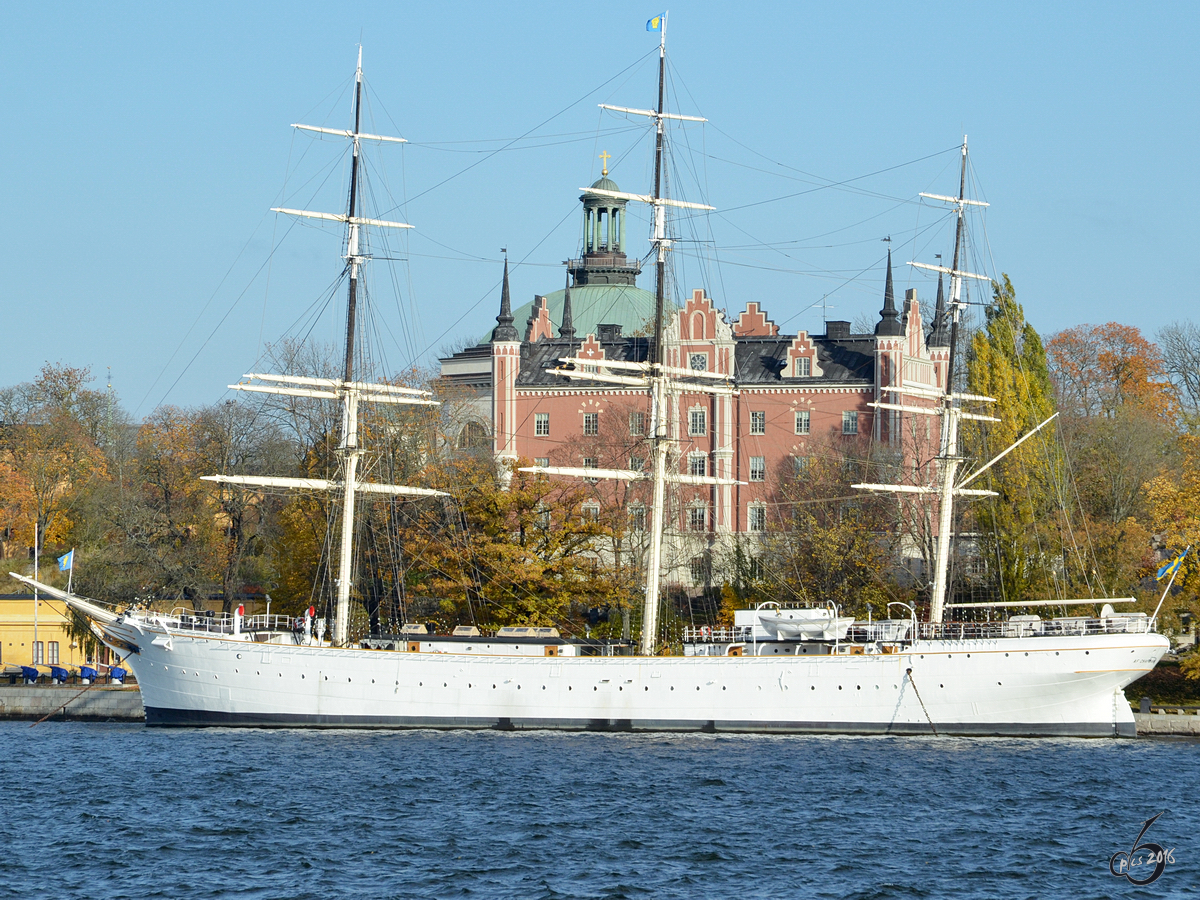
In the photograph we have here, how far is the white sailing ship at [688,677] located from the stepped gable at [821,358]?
94.7 ft

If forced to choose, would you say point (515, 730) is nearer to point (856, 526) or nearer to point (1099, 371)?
point (856, 526)

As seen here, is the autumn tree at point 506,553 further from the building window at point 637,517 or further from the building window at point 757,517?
the building window at point 757,517

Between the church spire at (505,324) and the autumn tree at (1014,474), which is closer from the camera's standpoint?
the autumn tree at (1014,474)

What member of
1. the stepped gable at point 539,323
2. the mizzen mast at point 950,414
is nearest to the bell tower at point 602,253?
the stepped gable at point 539,323

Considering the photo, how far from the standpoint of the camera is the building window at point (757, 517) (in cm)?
7956

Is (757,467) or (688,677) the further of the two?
(757,467)

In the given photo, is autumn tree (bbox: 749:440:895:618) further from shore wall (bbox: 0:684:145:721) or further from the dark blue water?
shore wall (bbox: 0:684:145:721)

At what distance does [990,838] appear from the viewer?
34.5 meters

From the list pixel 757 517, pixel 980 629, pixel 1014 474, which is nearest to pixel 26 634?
pixel 757 517

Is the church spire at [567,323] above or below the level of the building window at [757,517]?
above

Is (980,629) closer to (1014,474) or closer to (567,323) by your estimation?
(1014,474)

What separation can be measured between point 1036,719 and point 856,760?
28.5 feet

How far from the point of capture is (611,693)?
51.6 metres

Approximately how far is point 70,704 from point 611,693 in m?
19.5
